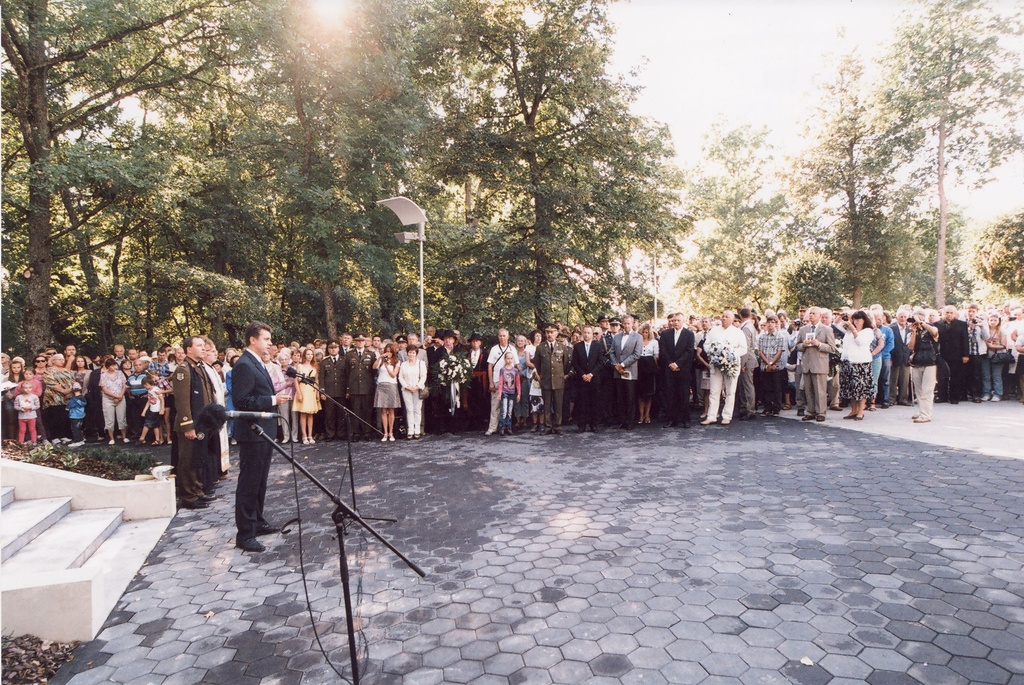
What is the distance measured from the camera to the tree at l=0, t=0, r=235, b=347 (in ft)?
41.8

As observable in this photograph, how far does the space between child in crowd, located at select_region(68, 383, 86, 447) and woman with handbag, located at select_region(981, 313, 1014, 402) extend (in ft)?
66.8

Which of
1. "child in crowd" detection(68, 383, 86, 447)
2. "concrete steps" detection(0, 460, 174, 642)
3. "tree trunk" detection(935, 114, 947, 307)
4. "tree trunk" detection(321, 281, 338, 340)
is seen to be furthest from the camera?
"tree trunk" detection(935, 114, 947, 307)

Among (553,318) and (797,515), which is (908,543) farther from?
(553,318)

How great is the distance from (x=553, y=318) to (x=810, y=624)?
13.3 meters

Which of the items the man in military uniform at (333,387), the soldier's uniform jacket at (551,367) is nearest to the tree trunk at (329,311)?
the man in military uniform at (333,387)

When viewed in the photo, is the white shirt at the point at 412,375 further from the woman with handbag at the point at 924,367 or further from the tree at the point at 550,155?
the woman with handbag at the point at 924,367

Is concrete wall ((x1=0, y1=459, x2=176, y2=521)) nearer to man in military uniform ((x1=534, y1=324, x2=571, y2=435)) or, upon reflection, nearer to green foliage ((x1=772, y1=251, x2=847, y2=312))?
man in military uniform ((x1=534, y1=324, x2=571, y2=435))

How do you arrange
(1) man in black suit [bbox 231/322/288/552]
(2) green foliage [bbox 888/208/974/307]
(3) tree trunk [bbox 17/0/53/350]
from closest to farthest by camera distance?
1. (1) man in black suit [bbox 231/322/288/552]
2. (3) tree trunk [bbox 17/0/53/350]
3. (2) green foliage [bbox 888/208/974/307]

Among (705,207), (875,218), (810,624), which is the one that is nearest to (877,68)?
(875,218)

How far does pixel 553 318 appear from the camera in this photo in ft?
54.9

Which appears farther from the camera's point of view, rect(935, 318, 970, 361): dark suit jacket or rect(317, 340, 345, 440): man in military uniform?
rect(935, 318, 970, 361): dark suit jacket

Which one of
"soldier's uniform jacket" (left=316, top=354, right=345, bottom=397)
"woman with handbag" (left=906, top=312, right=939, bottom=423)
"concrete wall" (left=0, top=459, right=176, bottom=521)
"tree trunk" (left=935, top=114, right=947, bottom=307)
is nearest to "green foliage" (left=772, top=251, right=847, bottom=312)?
"tree trunk" (left=935, top=114, right=947, bottom=307)

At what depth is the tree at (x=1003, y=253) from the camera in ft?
89.2

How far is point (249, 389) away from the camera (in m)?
5.79
